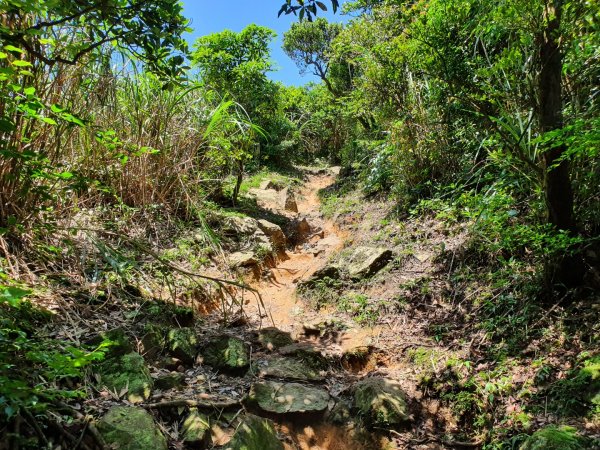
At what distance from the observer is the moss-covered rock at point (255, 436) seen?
1.97m

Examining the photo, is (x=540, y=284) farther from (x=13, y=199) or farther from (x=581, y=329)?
(x=13, y=199)

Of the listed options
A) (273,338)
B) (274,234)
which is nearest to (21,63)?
(273,338)

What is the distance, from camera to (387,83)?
578cm

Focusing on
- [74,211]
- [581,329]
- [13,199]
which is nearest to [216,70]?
[74,211]

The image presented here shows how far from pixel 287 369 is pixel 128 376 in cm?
120

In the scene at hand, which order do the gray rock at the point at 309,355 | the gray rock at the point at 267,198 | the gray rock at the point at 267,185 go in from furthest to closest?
the gray rock at the point at 267,185
the gray rock at the point at 267,198
the gray rock at the point at 309,355

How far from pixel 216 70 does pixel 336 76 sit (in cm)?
584

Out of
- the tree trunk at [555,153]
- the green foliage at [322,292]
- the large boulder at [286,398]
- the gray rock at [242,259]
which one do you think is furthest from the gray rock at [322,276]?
the tree trunk at [555,153]

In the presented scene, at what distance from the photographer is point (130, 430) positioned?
1797 mm

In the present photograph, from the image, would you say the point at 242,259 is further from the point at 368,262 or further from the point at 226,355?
the point at 226,355

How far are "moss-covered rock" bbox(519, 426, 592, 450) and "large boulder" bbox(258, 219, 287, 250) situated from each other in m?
4.35

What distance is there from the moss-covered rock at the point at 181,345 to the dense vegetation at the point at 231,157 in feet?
1.69

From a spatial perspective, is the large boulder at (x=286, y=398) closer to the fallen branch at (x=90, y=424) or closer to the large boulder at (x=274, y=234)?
the fallen branch at (x=90, y=424)

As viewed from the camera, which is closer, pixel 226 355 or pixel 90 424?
pixel 90 424
